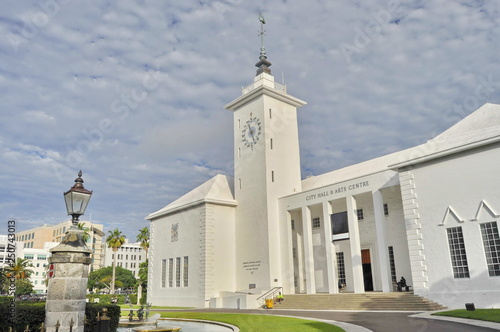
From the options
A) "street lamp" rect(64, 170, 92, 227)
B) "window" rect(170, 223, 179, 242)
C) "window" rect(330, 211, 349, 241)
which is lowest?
"street lamp" rect(64, 170, 92, 227)

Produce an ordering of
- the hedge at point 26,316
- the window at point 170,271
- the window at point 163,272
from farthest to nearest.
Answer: the window at point 163,272 < the window at point 170,271 < the hedge at point 26,316

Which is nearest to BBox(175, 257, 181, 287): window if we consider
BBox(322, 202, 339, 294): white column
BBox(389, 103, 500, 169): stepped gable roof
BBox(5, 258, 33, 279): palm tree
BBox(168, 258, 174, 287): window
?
BBox(168, 258, 174, 287): window

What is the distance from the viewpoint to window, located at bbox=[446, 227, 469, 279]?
20266 millimetres

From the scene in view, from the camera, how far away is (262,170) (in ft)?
112

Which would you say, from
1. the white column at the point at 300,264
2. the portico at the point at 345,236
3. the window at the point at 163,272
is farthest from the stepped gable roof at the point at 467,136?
the window at the point at 163,272

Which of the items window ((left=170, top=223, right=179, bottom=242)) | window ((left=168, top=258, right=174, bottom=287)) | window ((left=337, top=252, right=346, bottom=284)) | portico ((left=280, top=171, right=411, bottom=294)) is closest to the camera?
portico ((left=280, top=171, right=411, bottom=294))

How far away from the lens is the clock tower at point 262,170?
32.4 metres

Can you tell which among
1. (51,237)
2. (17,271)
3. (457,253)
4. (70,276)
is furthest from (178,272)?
(51,237)

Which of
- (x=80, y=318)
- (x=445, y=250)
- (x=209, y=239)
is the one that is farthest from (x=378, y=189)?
(x=80, y=318)

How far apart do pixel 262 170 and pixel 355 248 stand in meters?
10.6

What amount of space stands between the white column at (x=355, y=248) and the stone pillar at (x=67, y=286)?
21.0 meters

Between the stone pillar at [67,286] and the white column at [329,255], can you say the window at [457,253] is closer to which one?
the white column at [329,255]

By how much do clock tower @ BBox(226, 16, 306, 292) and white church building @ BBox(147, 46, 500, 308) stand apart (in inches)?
4.0

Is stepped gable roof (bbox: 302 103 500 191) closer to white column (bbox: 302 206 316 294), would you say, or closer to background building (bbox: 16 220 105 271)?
white column (bbox: 302 206 316 294)
